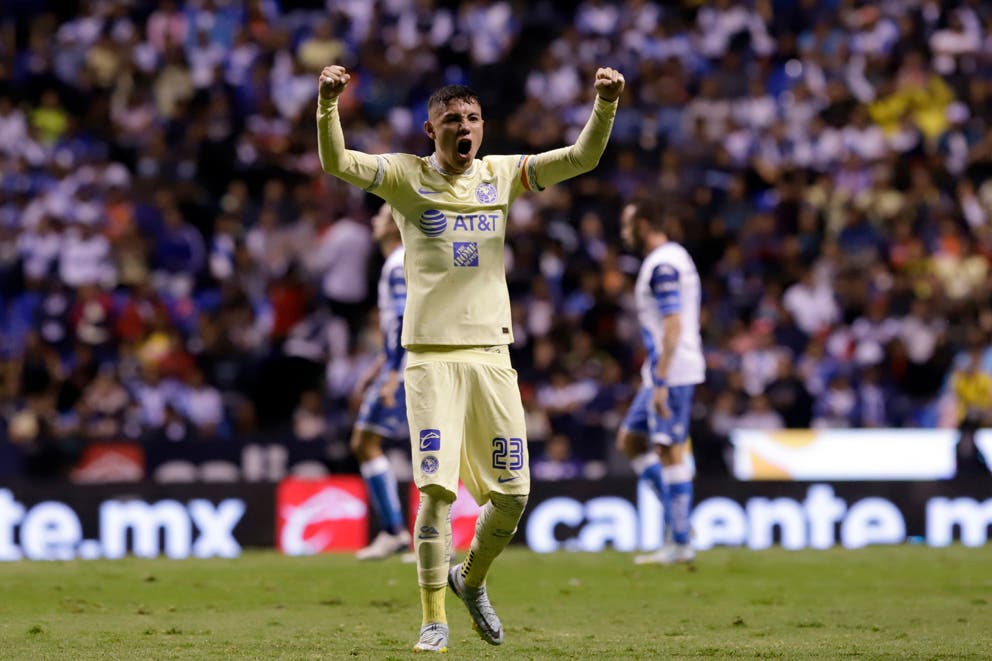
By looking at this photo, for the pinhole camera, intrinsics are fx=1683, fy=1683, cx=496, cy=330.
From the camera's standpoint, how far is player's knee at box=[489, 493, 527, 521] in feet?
26.7

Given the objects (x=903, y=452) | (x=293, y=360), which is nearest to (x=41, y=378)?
(x=293, y=360)

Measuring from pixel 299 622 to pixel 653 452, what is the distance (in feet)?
14.9

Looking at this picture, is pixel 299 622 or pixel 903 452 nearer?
pixel 299 622

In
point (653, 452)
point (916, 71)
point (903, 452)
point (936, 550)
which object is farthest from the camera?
point (916, 71)

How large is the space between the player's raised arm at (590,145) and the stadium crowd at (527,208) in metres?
9.12

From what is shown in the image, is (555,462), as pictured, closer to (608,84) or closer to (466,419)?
(466,419)

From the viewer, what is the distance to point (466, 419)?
8.13 metres

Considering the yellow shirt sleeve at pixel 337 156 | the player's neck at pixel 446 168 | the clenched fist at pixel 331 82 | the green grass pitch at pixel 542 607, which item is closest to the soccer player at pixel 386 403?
the green grass pitch at pixel 542 607

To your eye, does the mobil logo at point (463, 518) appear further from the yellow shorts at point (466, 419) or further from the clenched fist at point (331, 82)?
the clenched fist at point (331, 82)

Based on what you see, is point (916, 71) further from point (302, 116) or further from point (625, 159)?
point (302, 116)

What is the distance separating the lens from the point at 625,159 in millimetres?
21984

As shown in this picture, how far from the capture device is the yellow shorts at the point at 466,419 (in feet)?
26.0

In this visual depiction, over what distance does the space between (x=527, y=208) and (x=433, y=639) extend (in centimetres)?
1394

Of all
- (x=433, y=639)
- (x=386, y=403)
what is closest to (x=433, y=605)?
(x=433, y=639)
